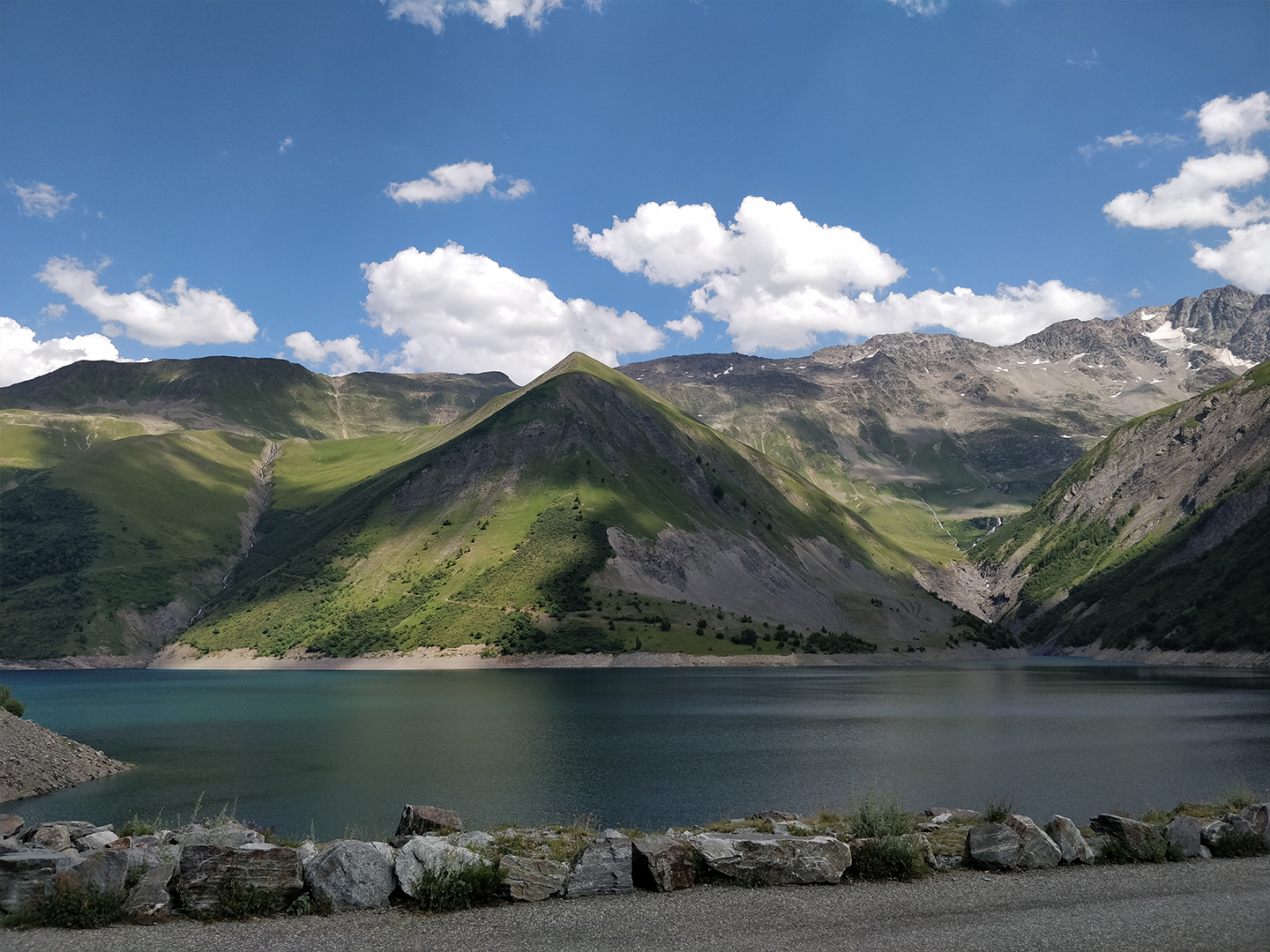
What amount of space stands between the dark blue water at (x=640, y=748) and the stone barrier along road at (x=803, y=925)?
1773cm

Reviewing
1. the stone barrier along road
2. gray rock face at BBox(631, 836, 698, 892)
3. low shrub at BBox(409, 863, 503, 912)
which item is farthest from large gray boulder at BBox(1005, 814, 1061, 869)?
low shrub at BBox(409, 863, 503, 912)

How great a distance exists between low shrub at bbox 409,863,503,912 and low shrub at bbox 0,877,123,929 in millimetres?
5858

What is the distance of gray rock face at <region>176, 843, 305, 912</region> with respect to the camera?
18.8 metres

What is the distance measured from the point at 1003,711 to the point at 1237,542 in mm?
137168

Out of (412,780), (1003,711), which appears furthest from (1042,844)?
(1003,711)

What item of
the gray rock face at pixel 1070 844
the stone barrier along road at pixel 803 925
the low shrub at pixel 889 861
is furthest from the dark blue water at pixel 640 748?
the low shrub at pixel 889 861

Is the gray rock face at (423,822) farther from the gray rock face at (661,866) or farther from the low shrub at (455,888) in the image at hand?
the gray rock face at (661,866)

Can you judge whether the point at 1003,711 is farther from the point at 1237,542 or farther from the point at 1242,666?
the point at 1237,542

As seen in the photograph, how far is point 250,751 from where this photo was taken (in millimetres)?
65000

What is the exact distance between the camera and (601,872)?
20.2 meters

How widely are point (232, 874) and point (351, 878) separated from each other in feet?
7.86

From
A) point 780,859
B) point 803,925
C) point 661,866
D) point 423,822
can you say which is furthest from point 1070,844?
point 423,822

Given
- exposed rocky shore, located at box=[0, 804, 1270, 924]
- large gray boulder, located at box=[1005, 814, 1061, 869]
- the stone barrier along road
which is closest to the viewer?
the stone barrier along road

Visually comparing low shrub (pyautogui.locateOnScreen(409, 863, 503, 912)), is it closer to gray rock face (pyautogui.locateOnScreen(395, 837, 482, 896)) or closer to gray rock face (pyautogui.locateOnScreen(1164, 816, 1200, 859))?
gray rock face (pyautogui.locateOnScreen(395, 837, 482, 896))
